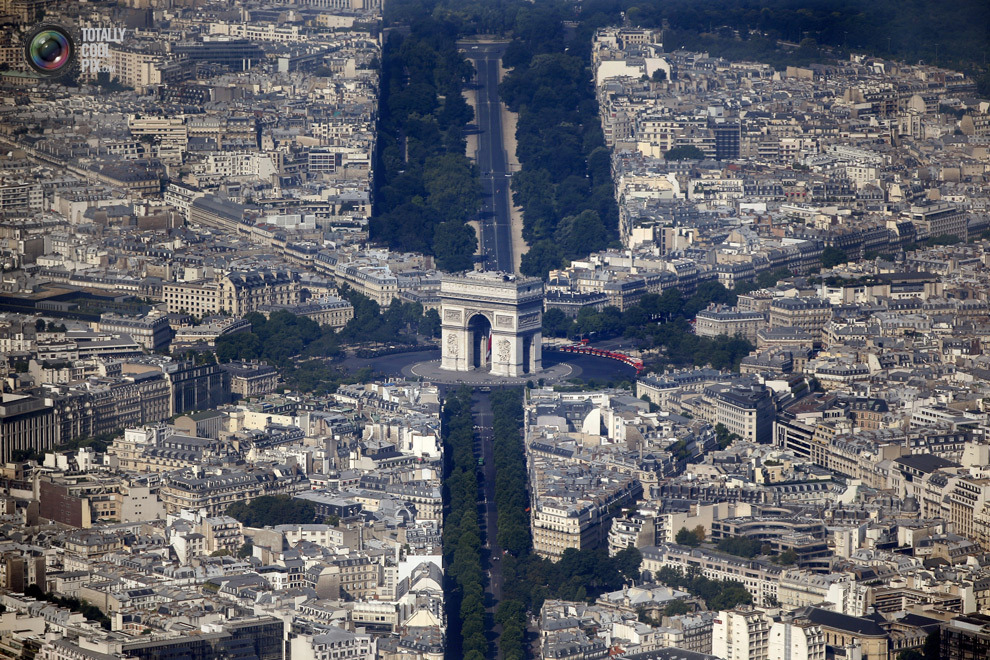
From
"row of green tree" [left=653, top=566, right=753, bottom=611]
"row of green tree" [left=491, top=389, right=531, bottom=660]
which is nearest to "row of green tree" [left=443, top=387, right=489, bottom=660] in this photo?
"row of green tree" [left=491, top=389, right=531, bottom=660]

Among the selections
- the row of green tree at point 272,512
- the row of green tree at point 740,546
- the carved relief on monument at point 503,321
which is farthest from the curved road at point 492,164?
the row of green tree at point 740,546

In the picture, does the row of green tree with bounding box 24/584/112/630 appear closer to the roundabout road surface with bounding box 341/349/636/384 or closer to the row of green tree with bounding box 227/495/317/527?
the row of green tree with bounding box 227/495/317/527

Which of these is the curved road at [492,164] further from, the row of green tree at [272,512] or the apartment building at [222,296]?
the row of green tree at [272,512]

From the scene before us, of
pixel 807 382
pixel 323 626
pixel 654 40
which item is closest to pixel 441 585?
pixel 323 626

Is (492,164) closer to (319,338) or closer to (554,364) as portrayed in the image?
(319,338)

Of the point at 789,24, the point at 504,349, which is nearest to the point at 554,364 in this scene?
the point at 504,349
